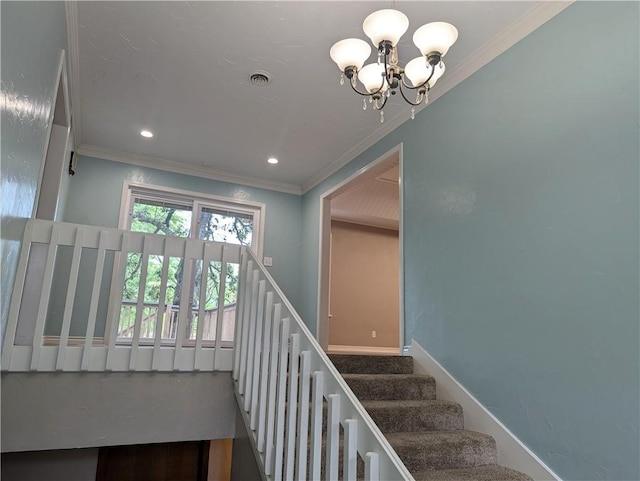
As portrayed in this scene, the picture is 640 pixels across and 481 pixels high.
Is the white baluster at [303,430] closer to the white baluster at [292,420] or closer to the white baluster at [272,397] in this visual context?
the white baluster at [292,420]

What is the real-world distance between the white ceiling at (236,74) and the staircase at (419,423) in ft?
6.93

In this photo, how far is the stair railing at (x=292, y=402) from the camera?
5.17 feet

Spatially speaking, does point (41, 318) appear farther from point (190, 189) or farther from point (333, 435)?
point (190, 189)

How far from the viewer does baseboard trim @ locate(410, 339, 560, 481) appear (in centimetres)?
232

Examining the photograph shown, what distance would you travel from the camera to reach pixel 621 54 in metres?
2.20

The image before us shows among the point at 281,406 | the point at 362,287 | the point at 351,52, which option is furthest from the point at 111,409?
the point at 362,287

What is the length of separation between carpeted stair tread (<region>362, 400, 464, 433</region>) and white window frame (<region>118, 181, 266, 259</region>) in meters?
2.72

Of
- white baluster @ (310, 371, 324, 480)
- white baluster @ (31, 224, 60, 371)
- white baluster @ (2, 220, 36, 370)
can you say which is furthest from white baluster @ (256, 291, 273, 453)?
white baluster @ (2, 220, 36, 370)

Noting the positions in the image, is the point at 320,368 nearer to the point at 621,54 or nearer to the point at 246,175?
the point at 621,54

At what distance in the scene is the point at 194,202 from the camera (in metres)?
5.29

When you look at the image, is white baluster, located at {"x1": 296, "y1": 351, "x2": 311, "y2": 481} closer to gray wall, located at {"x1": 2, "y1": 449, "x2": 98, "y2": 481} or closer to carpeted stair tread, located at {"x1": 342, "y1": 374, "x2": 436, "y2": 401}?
carpeted stair tread, located at {"x1": 342, "y1": 374, "x2": 436, "y2": 401}

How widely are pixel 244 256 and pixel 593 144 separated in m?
2.15

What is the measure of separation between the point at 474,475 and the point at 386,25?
2247 millimetres

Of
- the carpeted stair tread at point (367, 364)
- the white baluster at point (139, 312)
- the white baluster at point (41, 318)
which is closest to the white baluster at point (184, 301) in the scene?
the white baluster at point (139, 312)
